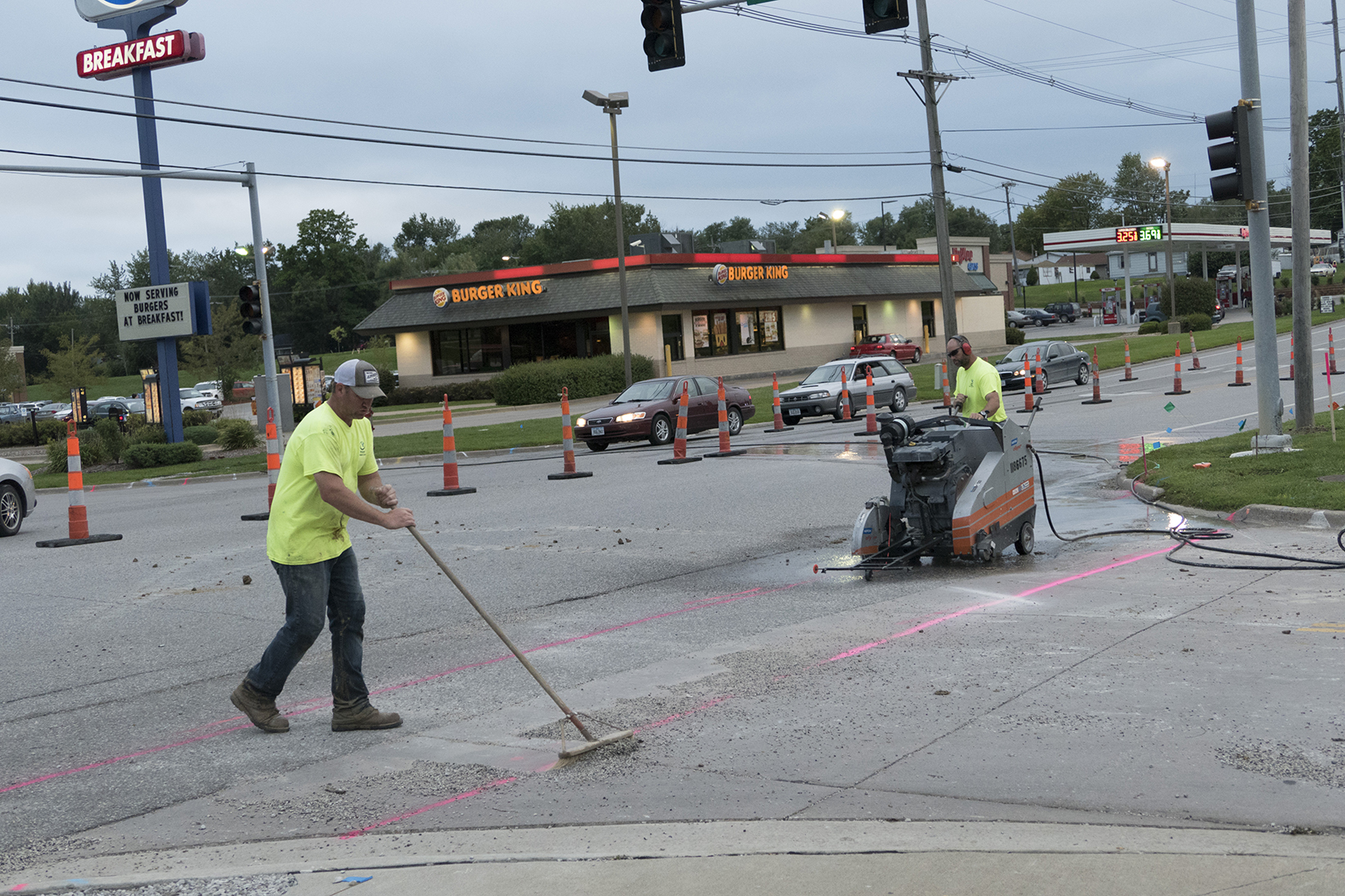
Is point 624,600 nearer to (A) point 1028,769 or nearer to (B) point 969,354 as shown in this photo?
(B) point 969,354

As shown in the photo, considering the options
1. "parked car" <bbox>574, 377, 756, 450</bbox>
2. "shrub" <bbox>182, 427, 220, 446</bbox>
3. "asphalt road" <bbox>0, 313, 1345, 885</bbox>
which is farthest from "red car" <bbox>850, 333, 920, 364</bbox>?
"asphalt road" <bbox>0, 313, 1345, 885</bbox>

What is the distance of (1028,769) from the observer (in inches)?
196

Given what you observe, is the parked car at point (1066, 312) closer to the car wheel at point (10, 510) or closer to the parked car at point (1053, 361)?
the parked car at point (1053, 361)

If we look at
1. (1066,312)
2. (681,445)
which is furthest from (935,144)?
(1066,312)

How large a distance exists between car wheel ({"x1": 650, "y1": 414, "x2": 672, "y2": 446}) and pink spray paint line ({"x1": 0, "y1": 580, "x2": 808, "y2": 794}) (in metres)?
15.1

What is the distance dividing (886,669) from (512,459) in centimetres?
1756

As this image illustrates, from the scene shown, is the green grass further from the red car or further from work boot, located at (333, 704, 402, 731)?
the red car

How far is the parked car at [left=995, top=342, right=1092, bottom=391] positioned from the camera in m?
33.8

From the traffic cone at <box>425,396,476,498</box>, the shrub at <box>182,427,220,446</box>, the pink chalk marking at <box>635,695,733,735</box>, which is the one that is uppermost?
the shrub at <box>182,427,220,446</box>

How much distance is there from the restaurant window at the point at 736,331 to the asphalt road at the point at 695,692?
40075 millimetres

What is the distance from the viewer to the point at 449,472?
17.8 m

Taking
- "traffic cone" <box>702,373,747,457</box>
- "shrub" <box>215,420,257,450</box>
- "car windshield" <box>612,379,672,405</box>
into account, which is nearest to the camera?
"traffic cone" <box>702,373,747,457</box>

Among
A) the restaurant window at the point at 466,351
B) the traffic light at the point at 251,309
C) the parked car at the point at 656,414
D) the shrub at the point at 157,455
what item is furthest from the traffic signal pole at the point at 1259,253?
the restaurant window at the point at 466,351

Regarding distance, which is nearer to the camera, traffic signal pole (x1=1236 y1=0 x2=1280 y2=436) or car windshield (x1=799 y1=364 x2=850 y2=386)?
traffic signal pole (x1=1236 y1=0 x2=1280 y2=436)
